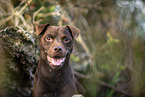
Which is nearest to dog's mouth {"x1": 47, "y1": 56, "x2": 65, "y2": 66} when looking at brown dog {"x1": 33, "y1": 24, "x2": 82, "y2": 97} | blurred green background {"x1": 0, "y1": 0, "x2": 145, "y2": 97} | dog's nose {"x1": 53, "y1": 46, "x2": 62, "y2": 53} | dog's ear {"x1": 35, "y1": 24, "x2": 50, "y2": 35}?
brown dog {"x1": 33, "y1": 24, "x2": 82, "y2": 97}

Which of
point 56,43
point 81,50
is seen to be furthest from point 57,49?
point 81,50

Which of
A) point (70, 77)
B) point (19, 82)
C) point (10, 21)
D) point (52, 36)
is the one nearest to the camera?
point (52, 36)

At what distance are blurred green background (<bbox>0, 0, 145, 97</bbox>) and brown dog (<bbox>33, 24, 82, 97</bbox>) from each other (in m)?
0.54

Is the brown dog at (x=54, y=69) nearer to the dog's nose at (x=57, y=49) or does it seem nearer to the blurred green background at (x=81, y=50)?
the dog's nose at (x=57, y=49)

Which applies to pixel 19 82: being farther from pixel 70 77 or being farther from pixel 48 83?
pixel 70 77

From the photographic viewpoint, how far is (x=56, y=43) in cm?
257

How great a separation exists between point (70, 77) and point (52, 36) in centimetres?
86

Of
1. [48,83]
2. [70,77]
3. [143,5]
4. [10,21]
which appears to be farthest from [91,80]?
[143,5]

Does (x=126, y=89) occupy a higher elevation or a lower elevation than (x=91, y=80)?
lower

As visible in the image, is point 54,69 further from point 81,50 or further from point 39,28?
point 81,50

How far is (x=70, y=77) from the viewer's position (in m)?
2.89

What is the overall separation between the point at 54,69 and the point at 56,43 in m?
0.49

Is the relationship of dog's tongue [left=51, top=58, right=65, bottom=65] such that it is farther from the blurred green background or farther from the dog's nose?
the blurred green background

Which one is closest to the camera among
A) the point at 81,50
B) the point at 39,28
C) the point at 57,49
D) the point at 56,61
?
the point at 57,49
